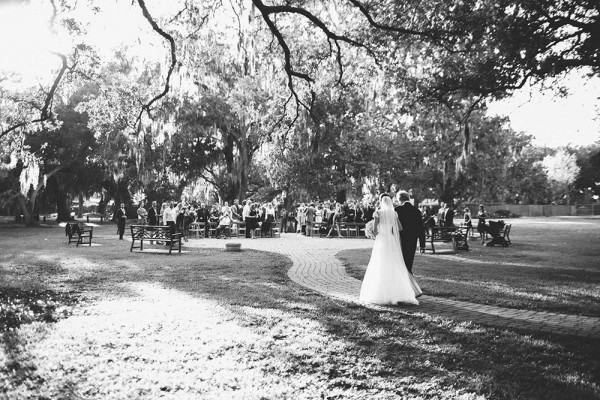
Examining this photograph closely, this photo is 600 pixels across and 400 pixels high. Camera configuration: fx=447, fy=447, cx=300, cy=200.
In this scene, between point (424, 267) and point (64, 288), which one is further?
point (424, 267)

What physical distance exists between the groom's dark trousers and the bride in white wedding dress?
49cm

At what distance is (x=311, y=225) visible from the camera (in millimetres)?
26125

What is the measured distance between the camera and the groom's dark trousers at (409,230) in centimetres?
866

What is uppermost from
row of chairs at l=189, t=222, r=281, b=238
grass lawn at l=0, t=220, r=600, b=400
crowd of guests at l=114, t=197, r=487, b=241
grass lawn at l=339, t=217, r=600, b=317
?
crowd of guests at l=114, t=197, r=487, b=241

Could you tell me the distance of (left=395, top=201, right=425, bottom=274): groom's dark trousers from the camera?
341 inches

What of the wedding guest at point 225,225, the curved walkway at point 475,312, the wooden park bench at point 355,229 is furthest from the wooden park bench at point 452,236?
the wedding guest at point 225,225

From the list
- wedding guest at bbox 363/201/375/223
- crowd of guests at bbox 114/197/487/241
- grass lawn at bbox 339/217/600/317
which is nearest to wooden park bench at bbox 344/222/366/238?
crowd of guests at bbox 114/197/487/241

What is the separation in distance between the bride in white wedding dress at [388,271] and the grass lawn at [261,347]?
24.1 inches

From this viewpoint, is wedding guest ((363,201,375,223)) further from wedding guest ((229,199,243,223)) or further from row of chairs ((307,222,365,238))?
wedding guest ((229,199,243,223))

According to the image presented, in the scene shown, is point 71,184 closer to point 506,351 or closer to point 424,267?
point 424,267

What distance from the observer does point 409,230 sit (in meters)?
8.70

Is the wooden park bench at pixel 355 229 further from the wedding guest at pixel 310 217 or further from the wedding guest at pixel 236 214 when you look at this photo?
the wedding guest at pixel 236 214

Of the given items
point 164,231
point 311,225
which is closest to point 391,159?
point 311,225

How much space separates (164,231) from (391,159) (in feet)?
71.0
